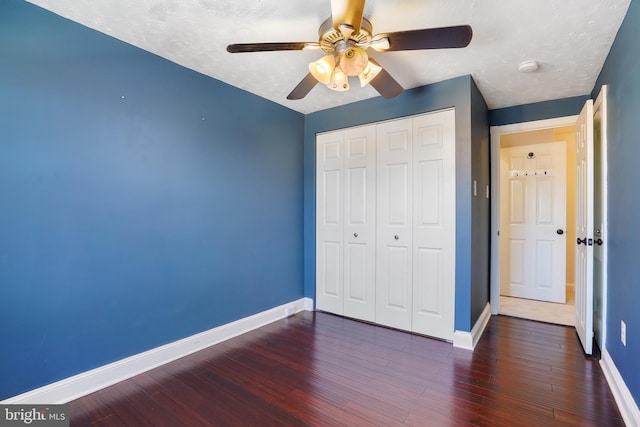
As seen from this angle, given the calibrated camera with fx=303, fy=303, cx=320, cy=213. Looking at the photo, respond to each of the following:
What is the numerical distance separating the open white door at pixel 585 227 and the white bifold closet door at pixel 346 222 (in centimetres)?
179

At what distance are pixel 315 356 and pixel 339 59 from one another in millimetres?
2232

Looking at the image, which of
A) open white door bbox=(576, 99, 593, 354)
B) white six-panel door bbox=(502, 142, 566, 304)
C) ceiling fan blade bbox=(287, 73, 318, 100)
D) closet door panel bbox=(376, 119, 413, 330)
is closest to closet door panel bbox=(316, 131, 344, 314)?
closet door panel bbox=(376, 119, 413, 330)

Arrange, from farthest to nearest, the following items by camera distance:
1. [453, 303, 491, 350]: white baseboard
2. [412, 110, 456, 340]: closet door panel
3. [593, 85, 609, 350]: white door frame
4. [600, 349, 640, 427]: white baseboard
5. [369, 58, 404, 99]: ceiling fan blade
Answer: [412, 110, 456, 340]: closet door panel, [453, 303, 491, 350]: white baseboard, [593, 85, 609, 350]: white door frame, [369, 58, 404, 99]: ceiling fan blade, [600, 349, 640, 427]: white baseboard

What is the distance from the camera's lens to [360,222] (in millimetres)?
3389

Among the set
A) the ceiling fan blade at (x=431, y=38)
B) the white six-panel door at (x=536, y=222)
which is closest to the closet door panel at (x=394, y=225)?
the ceiling fan blade at (x=431, y=38)

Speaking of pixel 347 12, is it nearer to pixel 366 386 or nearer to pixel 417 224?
pixel 417 224

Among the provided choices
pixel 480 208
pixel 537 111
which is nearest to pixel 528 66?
pixel 537 111

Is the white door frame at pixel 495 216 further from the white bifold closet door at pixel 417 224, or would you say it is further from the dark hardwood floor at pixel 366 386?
the white bifold closet door at pixel 417 224

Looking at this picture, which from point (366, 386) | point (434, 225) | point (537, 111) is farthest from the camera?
point (537, 111)

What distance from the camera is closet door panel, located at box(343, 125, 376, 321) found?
10.8ft

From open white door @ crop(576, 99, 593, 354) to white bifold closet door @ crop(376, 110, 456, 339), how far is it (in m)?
1.01

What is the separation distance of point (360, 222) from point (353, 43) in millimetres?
1988

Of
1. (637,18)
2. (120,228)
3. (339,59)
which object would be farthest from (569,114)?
(120,228)

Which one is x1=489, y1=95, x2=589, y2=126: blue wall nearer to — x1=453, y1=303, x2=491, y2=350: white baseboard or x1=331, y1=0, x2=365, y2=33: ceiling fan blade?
x1=453, y1=303, x2=491, y2=350: white baseboard
